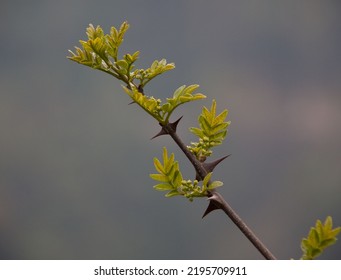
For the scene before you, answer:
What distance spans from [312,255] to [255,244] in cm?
9

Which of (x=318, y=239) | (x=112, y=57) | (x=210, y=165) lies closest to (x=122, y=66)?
(x=112, y=57)

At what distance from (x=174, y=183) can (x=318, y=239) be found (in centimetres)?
24

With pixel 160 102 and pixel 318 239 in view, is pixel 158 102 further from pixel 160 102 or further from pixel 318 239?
pixel 318 239

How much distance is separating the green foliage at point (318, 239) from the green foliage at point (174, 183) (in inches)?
6.0

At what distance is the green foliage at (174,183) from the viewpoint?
0.76 meters

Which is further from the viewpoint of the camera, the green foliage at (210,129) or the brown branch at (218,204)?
the green foliage at (210,129)

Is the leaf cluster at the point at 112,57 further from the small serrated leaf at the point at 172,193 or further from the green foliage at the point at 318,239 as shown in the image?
the green foliage at the point at 318,239

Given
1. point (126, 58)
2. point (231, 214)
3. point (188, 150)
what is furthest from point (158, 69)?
point (231, 214)

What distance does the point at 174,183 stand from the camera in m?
0.80

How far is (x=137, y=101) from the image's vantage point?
76 cm

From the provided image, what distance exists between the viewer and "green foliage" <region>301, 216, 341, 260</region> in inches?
26.1

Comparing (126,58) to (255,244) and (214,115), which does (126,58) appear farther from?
(255,244)

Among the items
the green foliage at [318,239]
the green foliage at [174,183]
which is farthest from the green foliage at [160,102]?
the green foliage at [318,239]

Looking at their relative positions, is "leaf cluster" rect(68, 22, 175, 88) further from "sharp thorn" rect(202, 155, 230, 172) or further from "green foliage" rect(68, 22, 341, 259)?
"sharp thorn" rect(202, 155, 230, 172)
